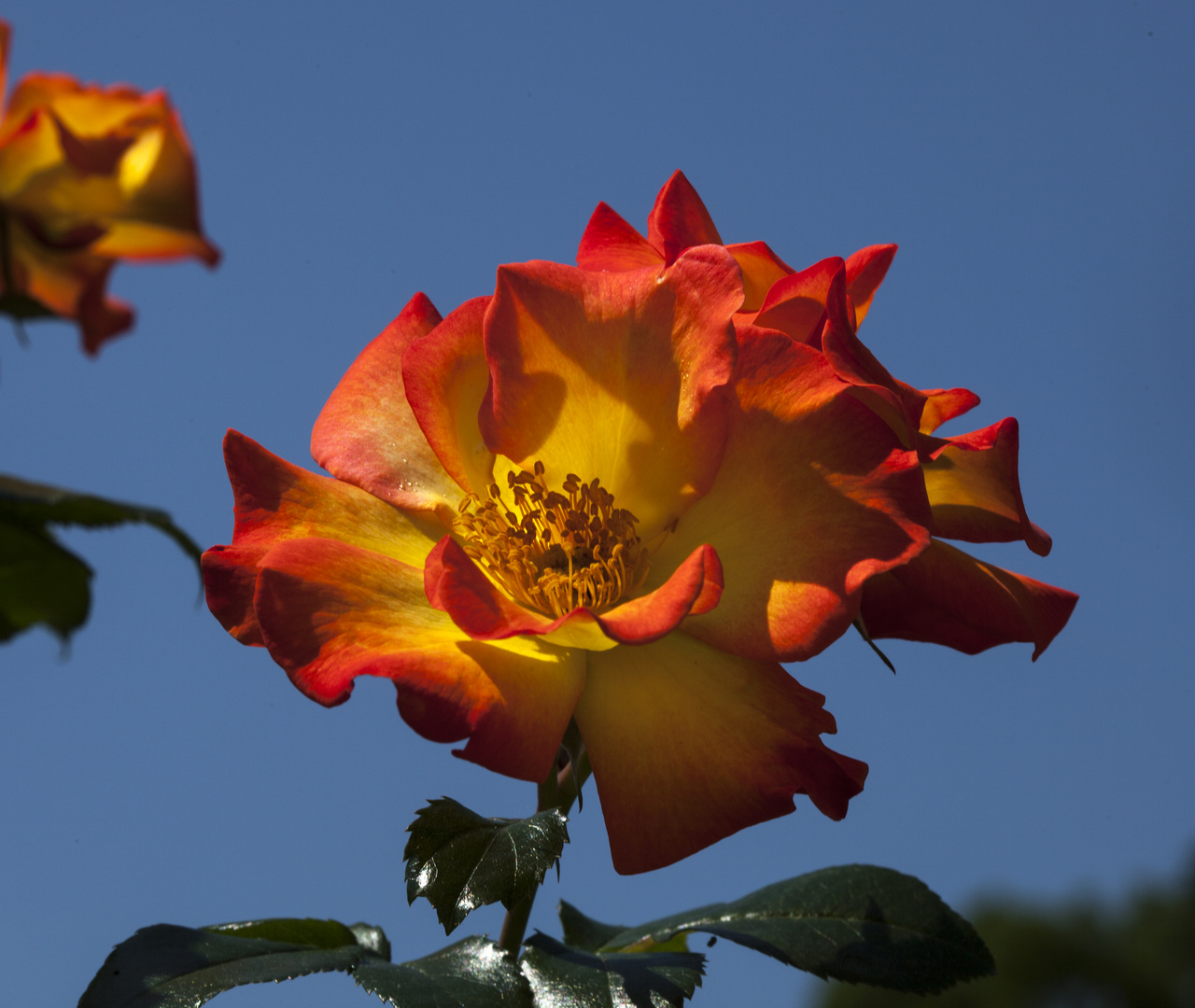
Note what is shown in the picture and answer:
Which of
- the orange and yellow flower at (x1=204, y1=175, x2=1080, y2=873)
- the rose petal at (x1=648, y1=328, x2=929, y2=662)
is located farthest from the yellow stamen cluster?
the rose petal at (x1=648, y1=328, x2=929, y2=662)

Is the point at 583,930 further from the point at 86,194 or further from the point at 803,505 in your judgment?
the point at 86,194

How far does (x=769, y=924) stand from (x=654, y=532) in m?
0.45

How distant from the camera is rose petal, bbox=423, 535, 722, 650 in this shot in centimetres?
79

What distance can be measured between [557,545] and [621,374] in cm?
17

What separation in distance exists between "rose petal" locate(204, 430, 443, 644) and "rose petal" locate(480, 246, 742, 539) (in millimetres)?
133

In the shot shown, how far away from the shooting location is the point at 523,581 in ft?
3.28

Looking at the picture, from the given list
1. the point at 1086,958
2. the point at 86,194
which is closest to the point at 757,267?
the point at 86,194

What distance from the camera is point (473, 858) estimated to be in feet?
2.74

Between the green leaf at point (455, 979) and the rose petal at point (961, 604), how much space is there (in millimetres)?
447

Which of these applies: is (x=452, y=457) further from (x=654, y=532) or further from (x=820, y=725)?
(x=820, y=725)

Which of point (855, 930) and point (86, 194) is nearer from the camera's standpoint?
point (86, 194)

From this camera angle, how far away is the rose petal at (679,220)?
39.5 inches

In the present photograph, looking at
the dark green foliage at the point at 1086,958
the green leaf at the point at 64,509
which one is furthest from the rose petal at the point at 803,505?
the dark green foliage at the point at 1086,958

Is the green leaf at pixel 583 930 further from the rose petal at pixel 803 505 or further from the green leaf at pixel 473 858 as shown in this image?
the rose petal at pixel 803 505
